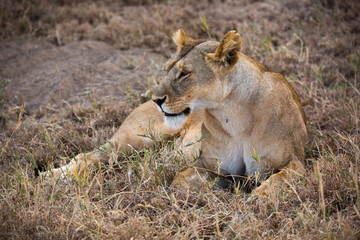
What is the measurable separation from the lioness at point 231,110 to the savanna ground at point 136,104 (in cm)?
21

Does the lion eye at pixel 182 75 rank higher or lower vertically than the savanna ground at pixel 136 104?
higher

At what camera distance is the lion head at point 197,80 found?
110 inches

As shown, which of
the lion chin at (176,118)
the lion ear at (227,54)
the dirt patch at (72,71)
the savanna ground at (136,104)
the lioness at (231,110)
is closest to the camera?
the savanna ground at (136,104)

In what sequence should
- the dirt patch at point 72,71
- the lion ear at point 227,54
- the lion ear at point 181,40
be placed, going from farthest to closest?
the dirt patch at point 72,71
the lion ear at point 181,40
the lion ear at point 227,54

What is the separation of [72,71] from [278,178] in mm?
3687

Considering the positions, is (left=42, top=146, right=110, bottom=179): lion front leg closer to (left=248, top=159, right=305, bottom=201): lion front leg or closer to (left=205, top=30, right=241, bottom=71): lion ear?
(left=205, top=30, right=241, bottom=71): lion ear

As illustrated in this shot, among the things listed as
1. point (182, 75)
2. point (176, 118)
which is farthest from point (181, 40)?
point (176, 118)

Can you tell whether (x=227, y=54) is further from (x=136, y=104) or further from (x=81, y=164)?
(x=136, y=104)

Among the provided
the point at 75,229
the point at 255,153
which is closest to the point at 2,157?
the point at 75,229

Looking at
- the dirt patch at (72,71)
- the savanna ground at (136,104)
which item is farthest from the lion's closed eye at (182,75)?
the dirt patch at (72,71)

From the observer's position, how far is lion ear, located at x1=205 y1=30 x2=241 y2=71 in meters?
2.70

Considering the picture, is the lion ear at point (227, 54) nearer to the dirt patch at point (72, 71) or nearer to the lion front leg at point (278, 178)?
the lion front leg at point (278, 178)

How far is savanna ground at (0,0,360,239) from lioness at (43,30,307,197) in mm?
214

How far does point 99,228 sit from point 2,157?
178 cm
